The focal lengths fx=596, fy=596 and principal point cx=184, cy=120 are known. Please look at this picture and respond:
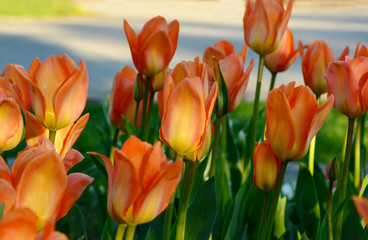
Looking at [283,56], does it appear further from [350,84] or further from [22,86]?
[22,86]

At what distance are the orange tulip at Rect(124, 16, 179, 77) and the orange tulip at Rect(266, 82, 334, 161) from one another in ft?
1.11

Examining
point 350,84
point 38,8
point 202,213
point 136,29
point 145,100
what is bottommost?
point 38,8

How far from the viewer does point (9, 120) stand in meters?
0.89

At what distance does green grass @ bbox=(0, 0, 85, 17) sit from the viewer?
10.1 metres

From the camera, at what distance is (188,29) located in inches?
347

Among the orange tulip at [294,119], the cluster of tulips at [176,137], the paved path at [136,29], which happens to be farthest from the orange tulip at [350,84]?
the paved path at [136,29]

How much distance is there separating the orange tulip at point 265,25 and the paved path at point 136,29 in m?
3.59

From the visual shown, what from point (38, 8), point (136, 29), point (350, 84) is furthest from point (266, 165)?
point (38, 8)

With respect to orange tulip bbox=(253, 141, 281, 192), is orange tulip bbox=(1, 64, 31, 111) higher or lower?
higher

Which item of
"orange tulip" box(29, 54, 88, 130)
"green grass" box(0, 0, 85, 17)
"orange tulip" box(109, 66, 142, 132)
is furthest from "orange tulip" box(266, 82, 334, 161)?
"green grass" box(0, 0, 85, 17)

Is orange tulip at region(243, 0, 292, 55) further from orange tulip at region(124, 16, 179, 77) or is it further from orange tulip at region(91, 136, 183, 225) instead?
orange tulip at region(91, 136, 183, 225)

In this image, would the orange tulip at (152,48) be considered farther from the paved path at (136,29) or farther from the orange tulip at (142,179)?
the paved path at (136,29)

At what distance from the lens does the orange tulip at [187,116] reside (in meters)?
0.83

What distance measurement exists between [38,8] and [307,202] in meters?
9.96
